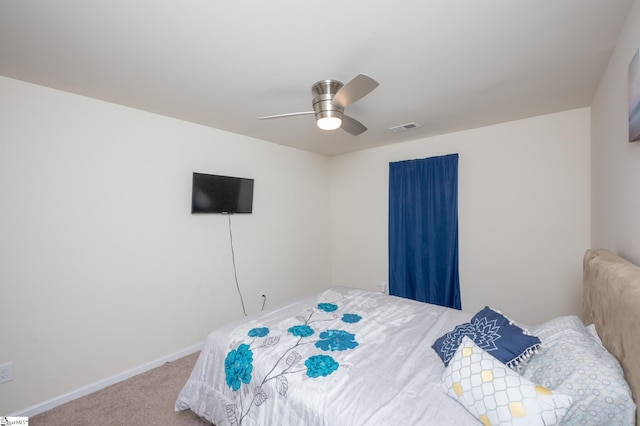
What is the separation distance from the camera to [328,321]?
82.4 inches

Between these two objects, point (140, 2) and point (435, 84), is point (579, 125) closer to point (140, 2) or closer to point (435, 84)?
point (435, 84)

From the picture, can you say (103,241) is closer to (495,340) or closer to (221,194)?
(221,194)

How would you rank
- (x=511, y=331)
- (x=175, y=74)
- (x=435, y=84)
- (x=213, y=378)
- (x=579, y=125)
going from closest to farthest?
(x=511, y=331)
(x=213, y=378)
(x=175, y=74)
(x=435, y=84)
(x=579, y=125)

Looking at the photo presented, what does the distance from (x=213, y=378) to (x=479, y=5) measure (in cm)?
247

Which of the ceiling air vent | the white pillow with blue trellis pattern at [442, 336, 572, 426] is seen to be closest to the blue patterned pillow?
the white pillow with blue trellis pattern at [442, 336, 572, 426]

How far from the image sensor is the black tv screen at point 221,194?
2.84 metres

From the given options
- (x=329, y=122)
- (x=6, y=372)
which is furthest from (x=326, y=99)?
(x=6, y=372)

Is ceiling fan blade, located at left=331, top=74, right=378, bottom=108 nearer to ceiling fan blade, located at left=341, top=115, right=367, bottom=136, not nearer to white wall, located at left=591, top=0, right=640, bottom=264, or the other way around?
ceiling fan blade, located at left=341, top=115, right=367, bottom=136

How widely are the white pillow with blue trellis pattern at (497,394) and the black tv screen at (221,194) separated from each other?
2522 millimetres

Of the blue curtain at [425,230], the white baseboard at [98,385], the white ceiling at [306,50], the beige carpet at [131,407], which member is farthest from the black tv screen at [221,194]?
the blue curtain at [425,230]

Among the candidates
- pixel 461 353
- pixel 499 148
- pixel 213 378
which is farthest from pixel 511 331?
pixel 499 148

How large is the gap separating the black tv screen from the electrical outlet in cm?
165

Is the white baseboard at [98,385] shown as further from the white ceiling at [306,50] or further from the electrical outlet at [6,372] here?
the white ceiling at [306,50]

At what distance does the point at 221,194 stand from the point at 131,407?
193 cm
